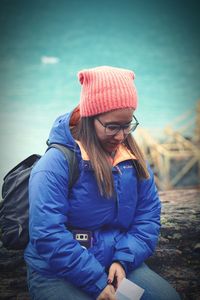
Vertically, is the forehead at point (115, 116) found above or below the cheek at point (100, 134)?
above

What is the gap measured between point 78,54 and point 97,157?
2.39 meters

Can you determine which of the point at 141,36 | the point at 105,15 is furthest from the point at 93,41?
the point at 141,36

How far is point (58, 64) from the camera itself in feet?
11.6

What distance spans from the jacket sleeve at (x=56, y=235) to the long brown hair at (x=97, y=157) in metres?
0.17

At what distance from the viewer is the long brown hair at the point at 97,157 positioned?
5.00ft

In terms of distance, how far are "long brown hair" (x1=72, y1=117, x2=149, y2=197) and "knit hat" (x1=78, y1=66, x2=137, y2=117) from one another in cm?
8

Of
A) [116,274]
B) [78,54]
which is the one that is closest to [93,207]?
[116,274]

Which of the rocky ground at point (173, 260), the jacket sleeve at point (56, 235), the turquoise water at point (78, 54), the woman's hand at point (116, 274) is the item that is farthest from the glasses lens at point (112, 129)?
the turquoise water at point (78, 54)

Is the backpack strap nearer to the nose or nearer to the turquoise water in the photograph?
the nose

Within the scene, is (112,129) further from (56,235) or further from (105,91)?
(56,235)

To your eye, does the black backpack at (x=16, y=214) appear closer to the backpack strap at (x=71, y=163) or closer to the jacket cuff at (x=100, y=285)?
the backpack strap at (x=71, y=163)

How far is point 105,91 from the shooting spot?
151cm

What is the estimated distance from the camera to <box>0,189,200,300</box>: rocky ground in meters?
2.04

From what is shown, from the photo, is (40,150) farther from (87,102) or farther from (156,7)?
(156,7)
